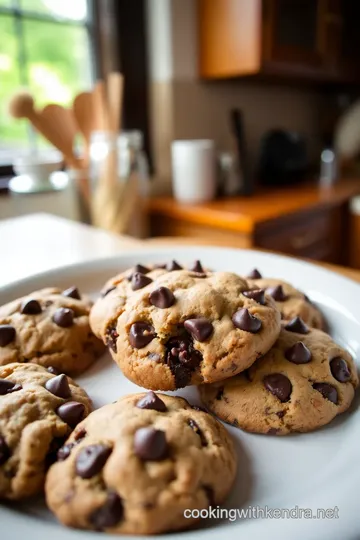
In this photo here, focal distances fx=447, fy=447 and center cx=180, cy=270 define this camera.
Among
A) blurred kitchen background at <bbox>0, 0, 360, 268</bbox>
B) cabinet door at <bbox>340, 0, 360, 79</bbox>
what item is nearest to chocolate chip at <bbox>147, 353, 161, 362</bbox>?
blurred kitchen background at <bbox>0, 0, 360, 268</bbox>

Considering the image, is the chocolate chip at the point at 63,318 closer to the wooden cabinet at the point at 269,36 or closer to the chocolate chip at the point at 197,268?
the chocolate chip at the point at 197,268

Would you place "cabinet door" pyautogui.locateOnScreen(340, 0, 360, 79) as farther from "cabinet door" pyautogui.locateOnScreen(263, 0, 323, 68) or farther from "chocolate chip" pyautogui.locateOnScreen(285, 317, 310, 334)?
"chocolate chip" pyautogui.locateOnScreen(285, 317, 310, 334)

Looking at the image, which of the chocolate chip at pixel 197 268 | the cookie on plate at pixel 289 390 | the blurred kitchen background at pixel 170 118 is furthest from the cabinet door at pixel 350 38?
the cookie on plate at pixel 289 390

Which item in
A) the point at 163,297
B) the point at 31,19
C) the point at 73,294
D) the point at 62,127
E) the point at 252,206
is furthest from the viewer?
the point at 252,206

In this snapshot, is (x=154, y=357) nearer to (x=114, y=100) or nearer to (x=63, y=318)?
(x=63, y=318)

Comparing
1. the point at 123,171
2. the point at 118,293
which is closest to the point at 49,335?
the point at 118,293
